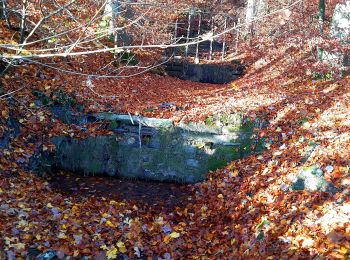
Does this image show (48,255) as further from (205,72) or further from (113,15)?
(205,72)

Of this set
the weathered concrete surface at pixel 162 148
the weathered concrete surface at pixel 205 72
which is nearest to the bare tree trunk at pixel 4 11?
the weathered concrete surface at pixel 162 148

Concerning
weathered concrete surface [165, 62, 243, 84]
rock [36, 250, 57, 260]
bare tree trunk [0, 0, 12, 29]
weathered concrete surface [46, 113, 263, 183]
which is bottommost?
rock [36, 250, 57, 260]

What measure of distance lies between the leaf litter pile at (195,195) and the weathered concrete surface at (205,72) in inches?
181

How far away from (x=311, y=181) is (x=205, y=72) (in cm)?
942

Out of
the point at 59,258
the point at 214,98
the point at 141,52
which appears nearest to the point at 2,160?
the point at 59,258

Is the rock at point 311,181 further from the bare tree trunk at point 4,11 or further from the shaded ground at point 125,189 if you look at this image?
the bare tree trunk at point 4,11

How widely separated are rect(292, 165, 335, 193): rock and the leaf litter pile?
97 mm

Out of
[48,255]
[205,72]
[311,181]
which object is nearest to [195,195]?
[311,181]

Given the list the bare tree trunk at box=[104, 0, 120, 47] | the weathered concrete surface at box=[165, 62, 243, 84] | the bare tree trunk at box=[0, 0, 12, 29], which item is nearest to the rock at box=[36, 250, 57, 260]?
the bare tree trunk at box=[104, 0, 120, 47]

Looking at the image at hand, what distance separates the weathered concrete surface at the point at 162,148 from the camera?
7.76 metres

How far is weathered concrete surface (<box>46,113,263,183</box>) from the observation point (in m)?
7.76

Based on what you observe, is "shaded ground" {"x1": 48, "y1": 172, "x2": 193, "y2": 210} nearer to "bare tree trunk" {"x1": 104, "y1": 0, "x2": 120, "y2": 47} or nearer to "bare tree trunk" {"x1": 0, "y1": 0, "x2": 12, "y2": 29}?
"bare tree trunk" {"x1": 104, "y1": 0, "x2": 120, "y2": 47}

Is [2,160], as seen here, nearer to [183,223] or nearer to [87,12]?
[183,223]

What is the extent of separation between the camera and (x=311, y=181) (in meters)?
5.43
